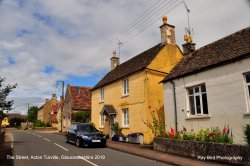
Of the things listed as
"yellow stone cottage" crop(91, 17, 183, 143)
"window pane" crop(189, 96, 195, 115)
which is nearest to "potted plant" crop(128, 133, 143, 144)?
"yellow stone cottage" crop(91, 17, 183, 143)

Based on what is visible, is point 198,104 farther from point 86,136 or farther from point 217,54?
point 86,136

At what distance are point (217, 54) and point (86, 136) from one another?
10.1m

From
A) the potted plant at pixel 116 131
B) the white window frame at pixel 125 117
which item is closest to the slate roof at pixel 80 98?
the potted plant at pixel 116 131

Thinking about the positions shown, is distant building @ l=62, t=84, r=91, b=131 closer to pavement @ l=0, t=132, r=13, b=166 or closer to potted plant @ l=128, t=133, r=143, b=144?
potted plant @ l=128, t=133, r=143, b=144

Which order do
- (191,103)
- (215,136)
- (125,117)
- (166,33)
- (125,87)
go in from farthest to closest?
(125,87)
(125,117)
(166,33)
(191,103)
(215,136)

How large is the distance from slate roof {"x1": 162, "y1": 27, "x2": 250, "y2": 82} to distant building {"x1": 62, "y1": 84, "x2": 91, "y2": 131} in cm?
2332

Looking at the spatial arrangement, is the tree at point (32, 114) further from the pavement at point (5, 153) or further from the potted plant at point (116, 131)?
the pavement at point (5, 153)

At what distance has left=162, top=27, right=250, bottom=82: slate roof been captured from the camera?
12.5 m

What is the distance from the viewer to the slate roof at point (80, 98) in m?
37.8

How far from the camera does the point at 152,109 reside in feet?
62.9

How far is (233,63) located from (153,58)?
8.69 metres

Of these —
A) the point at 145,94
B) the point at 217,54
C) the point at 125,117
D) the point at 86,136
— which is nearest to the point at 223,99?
the point at 217,54

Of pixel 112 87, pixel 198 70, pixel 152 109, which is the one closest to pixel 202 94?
pixel 198 70

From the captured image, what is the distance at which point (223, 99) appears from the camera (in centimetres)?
1257
